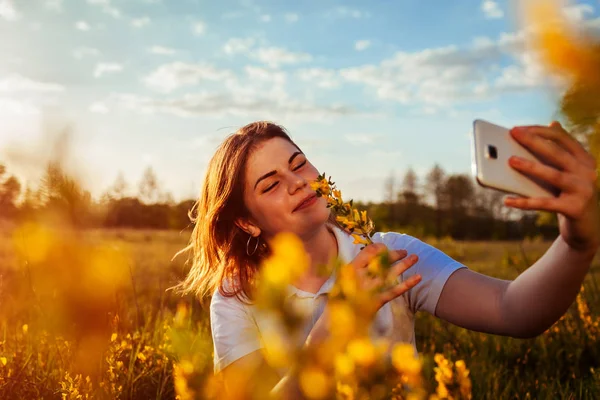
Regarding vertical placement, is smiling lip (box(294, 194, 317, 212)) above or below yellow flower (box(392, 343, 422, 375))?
above

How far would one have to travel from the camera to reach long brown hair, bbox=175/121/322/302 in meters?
3.08

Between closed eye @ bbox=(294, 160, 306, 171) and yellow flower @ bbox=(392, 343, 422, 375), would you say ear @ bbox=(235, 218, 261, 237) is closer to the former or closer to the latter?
closed eye @ bbox=(294, 160, 306, 171)

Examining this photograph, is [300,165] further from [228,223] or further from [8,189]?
[8,189]

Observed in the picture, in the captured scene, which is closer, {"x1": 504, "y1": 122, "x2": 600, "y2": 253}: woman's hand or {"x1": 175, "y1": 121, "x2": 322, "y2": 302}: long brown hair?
{"x1": 504, "y1": 122, "x2": 600, "y2": 253}: woman's hand

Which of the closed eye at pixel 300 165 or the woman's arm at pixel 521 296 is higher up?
the closed eye at pixel 300 165

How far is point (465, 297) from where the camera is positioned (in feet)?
7.77

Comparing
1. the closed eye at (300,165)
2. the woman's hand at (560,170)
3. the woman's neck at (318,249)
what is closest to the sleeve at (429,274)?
the woman's neck at (318,249)

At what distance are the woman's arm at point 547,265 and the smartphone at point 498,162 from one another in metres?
0.02

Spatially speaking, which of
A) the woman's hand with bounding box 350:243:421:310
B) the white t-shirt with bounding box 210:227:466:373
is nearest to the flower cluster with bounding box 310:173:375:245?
the woman's hand with bounding box 350:243:421:310

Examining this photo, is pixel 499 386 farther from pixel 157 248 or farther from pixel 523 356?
pixel 157 248

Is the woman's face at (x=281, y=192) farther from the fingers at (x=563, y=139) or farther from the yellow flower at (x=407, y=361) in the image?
the yellow flower at (x=407, y=361)

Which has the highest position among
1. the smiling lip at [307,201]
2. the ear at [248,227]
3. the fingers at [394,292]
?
the smiling lip at [307,201]

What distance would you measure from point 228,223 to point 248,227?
21cm

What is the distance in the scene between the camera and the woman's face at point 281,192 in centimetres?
265
